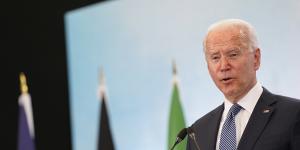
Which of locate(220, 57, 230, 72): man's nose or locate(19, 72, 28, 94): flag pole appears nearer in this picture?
locate(220, 57, 230, 72): man's nose

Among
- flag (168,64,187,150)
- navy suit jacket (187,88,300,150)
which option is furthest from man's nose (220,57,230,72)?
flag (168,64,187,150)

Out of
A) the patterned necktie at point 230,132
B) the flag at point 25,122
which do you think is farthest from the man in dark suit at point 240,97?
the flag at point 25,122

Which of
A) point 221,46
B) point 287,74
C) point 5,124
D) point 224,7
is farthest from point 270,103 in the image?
point 5,124

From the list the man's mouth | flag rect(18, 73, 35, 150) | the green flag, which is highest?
the man's mouth

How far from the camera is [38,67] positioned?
19.7 feet

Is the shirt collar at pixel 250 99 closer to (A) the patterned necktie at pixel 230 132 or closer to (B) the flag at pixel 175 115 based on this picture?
(A) the patterned necktie at pixel 230 132

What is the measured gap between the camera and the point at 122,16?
5297 millimetres

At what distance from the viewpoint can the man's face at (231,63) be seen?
3.10m

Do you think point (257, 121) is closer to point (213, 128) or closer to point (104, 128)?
point (213, 128)

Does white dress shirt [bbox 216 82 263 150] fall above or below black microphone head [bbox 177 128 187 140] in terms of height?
above

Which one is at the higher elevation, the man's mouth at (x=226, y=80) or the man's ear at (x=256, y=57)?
the man's ear at (x=256, y=57)

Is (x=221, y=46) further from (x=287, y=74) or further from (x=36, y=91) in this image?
(x=36, y=91)

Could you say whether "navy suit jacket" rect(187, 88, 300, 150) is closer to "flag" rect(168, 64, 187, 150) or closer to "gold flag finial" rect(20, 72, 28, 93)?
"flag" rect(168, 64, 187, 150)

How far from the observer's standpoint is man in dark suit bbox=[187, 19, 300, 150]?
2.97 m
